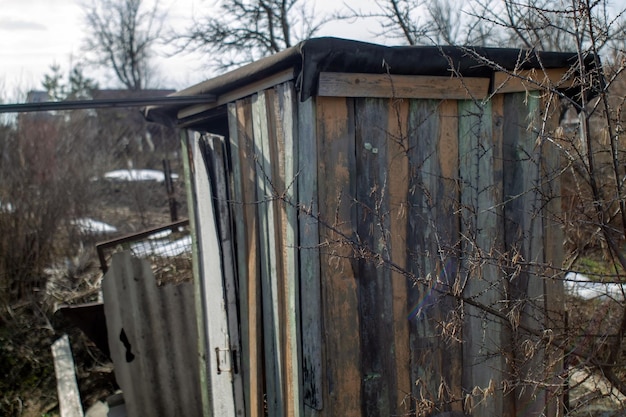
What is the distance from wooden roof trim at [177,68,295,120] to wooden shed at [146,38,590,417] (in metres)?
0.01

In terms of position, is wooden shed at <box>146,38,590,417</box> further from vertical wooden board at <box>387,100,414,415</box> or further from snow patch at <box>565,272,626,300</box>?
snow patch at <box>565,272,626,300</box>

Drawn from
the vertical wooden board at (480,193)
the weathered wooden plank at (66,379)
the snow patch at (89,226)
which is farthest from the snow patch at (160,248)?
the snow patch at (89,226)

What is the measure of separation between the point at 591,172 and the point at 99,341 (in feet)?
15.5

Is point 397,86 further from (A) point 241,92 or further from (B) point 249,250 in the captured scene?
(B) point 249,250

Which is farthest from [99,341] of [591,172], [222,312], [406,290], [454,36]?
[454,36]

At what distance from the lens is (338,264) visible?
2852 millimetres

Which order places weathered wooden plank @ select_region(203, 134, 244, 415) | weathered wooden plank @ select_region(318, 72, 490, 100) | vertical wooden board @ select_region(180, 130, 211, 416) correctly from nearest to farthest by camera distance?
weathered wooden plank @ select_region(318, 72, 490, 100)
weathered wooden plank @ select_region(203, 134, 244, 415)
vertical wooden board @ select_region(180, 130, 211, 416)

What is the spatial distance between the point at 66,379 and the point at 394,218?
14.2 feet

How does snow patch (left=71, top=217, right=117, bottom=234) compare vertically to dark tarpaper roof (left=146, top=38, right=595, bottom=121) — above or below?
below

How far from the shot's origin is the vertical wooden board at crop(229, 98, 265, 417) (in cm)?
344

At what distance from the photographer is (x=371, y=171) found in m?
2.95

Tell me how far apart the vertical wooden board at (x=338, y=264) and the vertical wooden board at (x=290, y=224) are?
141mm

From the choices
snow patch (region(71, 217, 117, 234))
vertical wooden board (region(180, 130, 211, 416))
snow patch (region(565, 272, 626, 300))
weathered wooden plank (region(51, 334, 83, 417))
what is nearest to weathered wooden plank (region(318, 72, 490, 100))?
snow patch (region(565, 272, 626, 300))

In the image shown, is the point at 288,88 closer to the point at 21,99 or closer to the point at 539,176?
the point at 539,176
